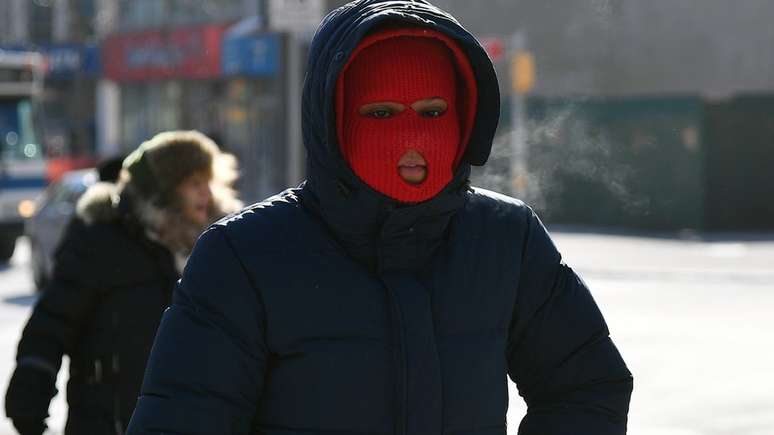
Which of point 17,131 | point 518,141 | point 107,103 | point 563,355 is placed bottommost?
point 107,103

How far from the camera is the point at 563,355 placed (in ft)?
8.36

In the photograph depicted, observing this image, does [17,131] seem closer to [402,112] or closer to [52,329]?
[52,329]

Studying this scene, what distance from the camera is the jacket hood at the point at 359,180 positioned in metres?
2.42

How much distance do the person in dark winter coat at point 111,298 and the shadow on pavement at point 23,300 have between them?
36.9 ft

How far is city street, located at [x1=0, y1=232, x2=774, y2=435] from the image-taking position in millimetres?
9125

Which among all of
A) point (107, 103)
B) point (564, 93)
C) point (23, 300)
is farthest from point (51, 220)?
point (107, 103)

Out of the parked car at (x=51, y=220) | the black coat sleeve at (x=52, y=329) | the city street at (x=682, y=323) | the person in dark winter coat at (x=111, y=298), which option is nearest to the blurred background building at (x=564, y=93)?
the city street at (x=682, y=323)

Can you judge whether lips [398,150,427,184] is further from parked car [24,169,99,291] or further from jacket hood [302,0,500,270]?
parked car [24,169,99,291]

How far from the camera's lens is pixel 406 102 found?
248 centimetres

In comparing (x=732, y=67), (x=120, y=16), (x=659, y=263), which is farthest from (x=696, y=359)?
(x=120, y=16)

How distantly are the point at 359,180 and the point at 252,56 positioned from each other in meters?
33.4

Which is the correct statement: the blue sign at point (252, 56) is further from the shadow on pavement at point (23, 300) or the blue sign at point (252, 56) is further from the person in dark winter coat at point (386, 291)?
the person in dark winter coat at point (386, 291)

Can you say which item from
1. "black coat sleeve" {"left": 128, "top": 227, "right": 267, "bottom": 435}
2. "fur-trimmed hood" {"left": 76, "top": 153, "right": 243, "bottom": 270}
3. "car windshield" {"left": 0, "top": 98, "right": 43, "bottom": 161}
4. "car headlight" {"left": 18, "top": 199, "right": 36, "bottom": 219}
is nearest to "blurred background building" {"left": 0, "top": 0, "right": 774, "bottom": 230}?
"car windshield" {"left": 0, "top": 98, "right": 43, "bottom": 161}

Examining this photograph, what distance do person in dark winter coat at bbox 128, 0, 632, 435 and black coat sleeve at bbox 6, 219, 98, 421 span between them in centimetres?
207
